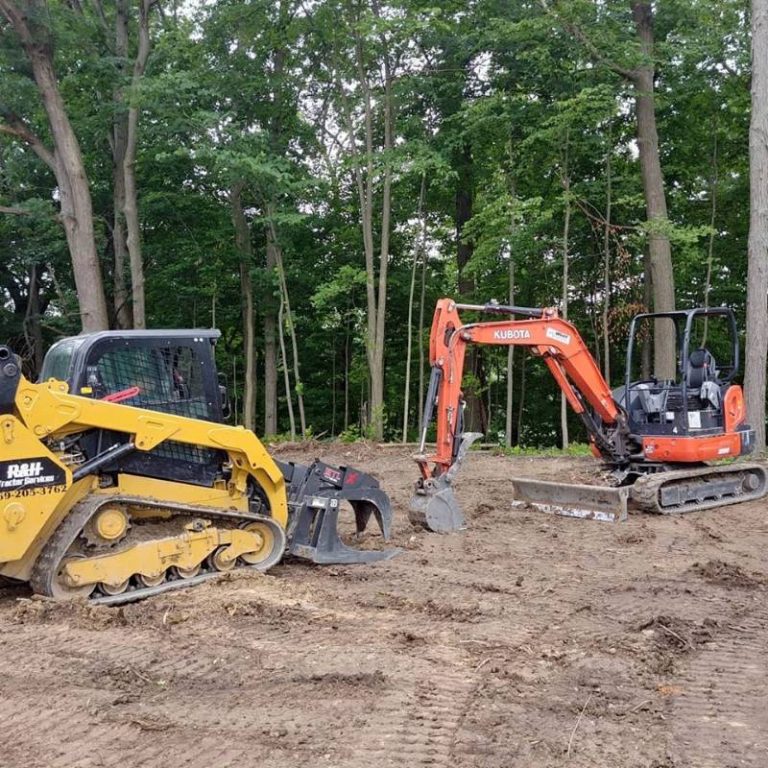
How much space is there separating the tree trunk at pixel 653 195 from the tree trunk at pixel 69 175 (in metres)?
11.2

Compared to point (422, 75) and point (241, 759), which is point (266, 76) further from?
point (241, 759)

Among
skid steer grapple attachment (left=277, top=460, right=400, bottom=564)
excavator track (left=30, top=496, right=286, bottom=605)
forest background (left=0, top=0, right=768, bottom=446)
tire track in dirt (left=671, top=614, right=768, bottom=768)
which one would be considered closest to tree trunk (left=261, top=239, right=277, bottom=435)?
forest background (left=0, top=0, right=768, bottom=446)

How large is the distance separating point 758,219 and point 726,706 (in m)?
12.0

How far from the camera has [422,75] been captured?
1839 cm

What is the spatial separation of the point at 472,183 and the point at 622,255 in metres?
4.78

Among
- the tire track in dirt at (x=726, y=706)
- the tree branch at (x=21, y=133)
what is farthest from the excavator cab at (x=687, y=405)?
the tree branch at (x=21, y=133)

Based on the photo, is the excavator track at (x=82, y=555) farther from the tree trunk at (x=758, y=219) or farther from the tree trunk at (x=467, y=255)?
the tree trunk at (x=467, y=255)

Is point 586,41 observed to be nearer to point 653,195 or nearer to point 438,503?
point 653,195

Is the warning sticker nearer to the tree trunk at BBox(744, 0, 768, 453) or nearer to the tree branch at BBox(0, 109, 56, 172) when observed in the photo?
the tree trunk at BBox(744, 0, 768, 453)

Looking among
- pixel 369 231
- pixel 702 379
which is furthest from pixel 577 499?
pixel 369 231

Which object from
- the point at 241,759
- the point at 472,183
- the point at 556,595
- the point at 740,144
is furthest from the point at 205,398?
the point at 740,144

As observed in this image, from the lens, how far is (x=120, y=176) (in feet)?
66.3

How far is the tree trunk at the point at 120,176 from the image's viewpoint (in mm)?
18547

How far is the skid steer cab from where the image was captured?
5.35 metres
